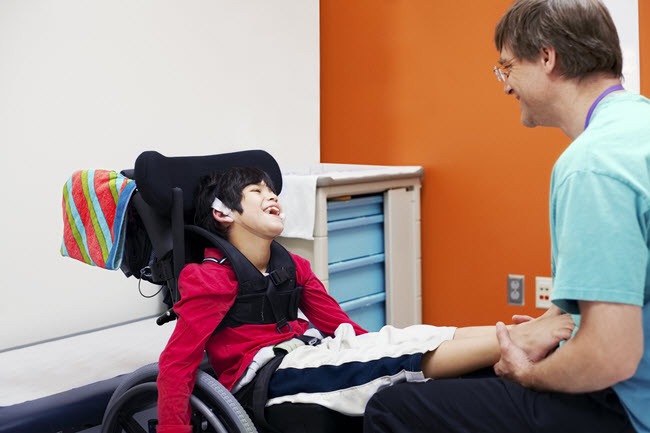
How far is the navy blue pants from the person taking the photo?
3.68ft

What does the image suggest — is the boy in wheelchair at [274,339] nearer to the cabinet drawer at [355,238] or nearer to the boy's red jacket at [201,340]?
the boy's red jacket at [201,340]

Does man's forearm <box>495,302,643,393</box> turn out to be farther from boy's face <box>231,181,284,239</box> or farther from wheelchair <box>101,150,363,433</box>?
boy's face <box>231,181,284,239</box>

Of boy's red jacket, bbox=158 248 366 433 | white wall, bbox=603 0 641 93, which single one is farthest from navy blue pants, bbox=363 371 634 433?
white wall, bbox=603 0 641 93

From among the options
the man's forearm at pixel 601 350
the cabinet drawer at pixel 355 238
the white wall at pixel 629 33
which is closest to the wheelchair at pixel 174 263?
the man's forearm at pixel 601 350

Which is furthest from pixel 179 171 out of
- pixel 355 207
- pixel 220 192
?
pixel 355 207

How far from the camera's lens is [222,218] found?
1.65m

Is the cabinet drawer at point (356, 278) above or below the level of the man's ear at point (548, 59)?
below

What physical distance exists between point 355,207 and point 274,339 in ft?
3.83

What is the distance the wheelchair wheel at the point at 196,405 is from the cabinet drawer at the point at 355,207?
44.9 inches

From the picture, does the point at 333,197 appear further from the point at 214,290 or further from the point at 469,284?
the point at 214,290

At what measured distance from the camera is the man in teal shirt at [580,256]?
3.28ft

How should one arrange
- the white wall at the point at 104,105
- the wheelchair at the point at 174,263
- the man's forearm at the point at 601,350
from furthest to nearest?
the white wall at the point at 104,105 < the wheelchair at the point at 174,263 < the man's forearm at the point at 601,350

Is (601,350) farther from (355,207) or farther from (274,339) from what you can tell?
(355,207)

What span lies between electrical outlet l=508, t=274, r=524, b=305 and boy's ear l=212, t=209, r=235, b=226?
5.13 feet
